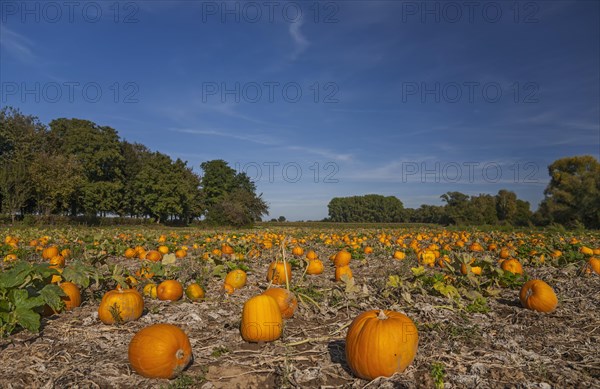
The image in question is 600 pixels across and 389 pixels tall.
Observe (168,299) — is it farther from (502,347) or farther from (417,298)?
(502,347)

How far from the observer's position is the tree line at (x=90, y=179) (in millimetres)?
39594

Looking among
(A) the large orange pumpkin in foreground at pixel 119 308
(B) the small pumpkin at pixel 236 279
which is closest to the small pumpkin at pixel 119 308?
(A) the large orange pumpkin in foreground at pixel 119 308

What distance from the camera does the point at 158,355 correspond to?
3.54m

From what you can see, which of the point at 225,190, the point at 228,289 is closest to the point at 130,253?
the point at 228,289

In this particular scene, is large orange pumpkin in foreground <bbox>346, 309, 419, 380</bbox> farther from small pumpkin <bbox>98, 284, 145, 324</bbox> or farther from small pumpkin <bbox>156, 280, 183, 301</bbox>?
small pumpkin <bbox>156, 280, 183, 301</bbox>

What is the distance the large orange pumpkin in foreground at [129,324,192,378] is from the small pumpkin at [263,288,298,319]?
1596 mm

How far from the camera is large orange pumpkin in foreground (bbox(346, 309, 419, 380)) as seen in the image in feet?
11.3

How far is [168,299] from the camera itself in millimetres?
6250

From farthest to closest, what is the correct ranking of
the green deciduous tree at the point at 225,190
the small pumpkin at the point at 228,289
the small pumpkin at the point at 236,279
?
1. the green deciduous tree at the point at 225,190
2. the small pumpkin at the point at 236,279
3. the small pumpkin at the point at 228,289

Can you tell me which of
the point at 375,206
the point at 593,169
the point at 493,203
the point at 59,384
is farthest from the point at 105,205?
the point at 375,206

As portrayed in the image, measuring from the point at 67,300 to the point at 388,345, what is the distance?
184 inches

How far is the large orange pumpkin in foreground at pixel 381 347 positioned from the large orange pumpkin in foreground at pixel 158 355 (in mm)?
1557

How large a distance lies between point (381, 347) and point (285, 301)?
1881 millimetres

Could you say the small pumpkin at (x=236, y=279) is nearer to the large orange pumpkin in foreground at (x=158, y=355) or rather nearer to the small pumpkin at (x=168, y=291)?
the small pumpkin at (x=168, y=291)
